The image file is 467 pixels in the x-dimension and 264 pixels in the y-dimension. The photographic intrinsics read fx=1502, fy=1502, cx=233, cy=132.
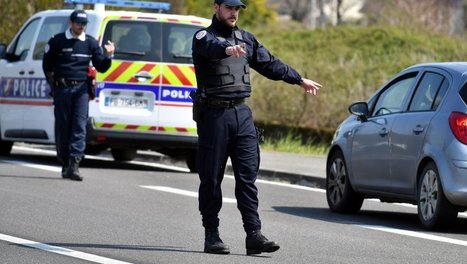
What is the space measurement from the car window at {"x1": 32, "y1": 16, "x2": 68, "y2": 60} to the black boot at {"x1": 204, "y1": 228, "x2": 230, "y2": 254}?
30.5 feet

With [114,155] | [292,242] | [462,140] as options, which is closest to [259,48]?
[292,242]

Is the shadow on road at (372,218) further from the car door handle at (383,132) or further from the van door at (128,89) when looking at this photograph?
the van door at (128,89)

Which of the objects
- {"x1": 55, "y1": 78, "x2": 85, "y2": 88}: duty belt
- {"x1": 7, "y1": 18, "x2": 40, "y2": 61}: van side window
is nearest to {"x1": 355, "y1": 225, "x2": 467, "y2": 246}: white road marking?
{"x1": 55, "y1": 78, "x2": 85, "y2": 88}: duty belt

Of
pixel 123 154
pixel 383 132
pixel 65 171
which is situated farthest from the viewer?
pixel 123 154

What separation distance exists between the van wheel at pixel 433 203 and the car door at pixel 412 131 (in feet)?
0.70

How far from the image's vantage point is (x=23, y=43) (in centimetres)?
2009

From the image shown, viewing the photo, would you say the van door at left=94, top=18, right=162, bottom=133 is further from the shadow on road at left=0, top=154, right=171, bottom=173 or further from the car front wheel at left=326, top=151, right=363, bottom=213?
the car front wheel at left=326, top=151, right=363, bottom=213

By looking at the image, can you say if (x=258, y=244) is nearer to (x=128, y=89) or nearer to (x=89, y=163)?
(x=128, y=89)

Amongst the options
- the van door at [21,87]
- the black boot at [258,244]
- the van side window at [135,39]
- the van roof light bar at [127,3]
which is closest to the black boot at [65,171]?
the van side window at [135,39]

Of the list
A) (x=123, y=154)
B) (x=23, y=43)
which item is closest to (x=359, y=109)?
(x=23, y=43)

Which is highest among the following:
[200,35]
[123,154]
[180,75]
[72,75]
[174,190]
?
[200,35]

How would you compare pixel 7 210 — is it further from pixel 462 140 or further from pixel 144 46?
pixel 144 46

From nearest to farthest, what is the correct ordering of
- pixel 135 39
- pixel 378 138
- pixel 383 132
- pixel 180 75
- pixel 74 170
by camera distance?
pixel 383 132
pixel 378 138
pixel 74 170
pixel 180 75
pixel 135 39

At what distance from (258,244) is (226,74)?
1196 mm
